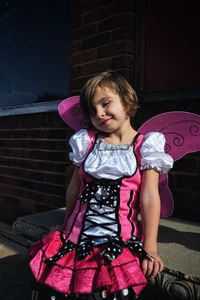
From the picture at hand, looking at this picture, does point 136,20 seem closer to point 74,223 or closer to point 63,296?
point 74,223

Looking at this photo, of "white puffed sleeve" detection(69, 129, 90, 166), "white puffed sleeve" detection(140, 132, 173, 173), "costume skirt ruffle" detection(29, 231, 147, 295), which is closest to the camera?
"costume skirt ruffle" detection(29, 231, 147, 295)

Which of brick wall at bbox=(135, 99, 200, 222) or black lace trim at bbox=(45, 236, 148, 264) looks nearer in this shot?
black lace trim at bbox=(45, 236, 148, 264)

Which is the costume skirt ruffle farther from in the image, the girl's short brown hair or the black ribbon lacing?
the girl's short brown hair

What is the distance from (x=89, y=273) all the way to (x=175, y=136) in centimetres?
89

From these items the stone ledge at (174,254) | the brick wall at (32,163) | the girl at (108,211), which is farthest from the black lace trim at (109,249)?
the brick wall at (32,163)

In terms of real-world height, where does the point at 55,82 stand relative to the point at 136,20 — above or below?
below

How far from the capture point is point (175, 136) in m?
1.94

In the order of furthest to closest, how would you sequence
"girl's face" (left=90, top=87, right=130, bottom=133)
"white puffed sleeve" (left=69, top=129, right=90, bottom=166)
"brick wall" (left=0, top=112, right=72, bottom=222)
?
"brick wall" (left=0, top=112, right=72, bottom=222), "white puffed sleeve" (left=69, top=129, right=90, bottom=166), "girl's face" (left=90, top=87, right=130, bottom=133)

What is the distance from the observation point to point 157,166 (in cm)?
170

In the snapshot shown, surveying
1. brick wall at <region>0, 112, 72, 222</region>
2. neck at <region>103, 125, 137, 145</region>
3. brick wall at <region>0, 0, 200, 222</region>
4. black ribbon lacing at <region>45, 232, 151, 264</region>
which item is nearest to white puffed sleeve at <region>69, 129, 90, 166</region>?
neck at <region>103, 125, 137, 145</region>

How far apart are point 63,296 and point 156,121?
1076mm

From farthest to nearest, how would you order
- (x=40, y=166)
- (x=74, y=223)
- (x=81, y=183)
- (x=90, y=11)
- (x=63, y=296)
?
(x=40, y=166) → (x=90, y=11) → (x=81, y=183) → (x=74, y=223) → (x=63, y=296)

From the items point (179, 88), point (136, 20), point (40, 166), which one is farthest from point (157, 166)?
point (40, 166)

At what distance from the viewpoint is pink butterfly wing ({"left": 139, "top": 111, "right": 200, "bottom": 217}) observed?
6.14 ft
